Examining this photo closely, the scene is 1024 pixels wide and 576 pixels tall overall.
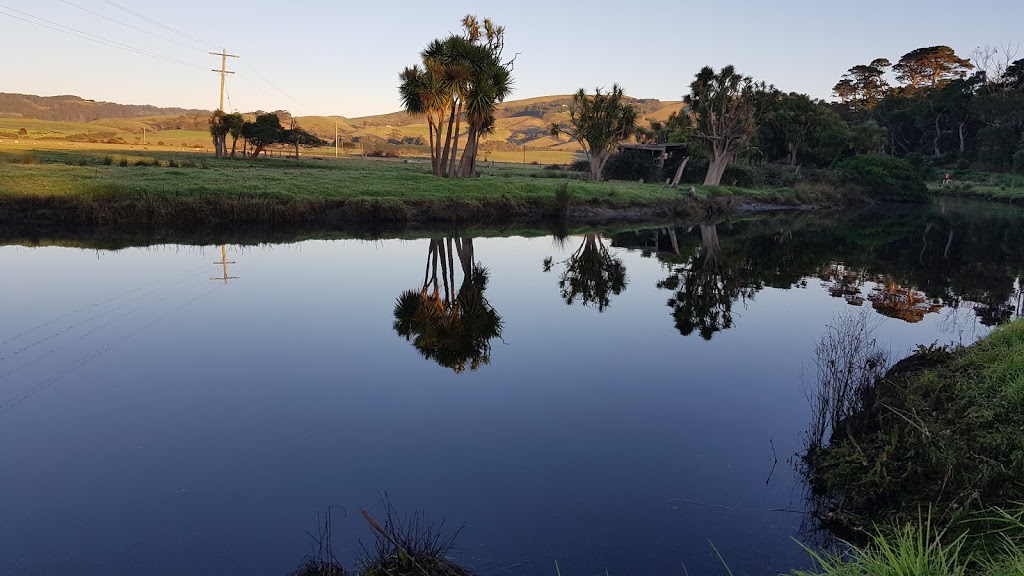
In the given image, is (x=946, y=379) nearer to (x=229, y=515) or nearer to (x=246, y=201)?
(x=229, y=515)

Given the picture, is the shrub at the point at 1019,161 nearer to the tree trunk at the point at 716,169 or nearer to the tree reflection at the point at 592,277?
the tree trunk at the point at 716,169

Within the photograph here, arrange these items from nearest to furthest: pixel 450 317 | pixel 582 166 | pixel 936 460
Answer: pixel 936 460
pixel 450 317
pixel 582 166

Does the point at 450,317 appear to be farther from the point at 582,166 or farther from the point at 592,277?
the point at 582,166

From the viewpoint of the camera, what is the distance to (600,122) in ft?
161

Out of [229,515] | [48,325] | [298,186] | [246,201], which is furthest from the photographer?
[298,186]

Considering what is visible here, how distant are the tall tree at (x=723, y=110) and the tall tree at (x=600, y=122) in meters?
4.80

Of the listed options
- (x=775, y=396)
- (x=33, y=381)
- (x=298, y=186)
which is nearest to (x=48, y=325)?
(x=33, y=381)

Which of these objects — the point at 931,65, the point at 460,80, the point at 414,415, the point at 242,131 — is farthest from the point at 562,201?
the point at 931,65

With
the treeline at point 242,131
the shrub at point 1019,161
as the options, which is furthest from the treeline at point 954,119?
the treeline at point 242,131

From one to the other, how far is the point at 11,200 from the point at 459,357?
73.4ft

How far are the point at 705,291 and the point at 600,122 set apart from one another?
103 feet

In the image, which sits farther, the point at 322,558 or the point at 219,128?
the point at 219,128

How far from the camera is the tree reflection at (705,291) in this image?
15.7 metres

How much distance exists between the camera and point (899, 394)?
8.84 m
